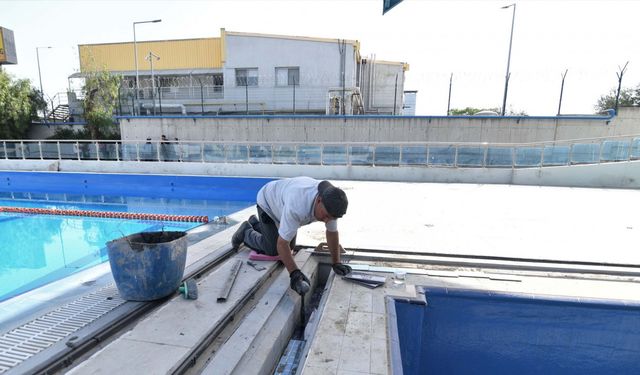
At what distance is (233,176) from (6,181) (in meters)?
9.31

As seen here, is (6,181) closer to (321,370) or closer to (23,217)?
(23,217)

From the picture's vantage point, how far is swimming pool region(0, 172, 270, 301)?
18.2ft

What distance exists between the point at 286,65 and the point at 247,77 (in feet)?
9.86

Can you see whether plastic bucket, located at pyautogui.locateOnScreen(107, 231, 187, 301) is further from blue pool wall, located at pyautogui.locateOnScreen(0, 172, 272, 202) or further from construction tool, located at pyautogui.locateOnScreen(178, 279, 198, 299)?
blue pool wall, located at pyautogui.locateOnScreen(0, 172, 272, 202)

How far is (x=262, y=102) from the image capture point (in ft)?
70.1

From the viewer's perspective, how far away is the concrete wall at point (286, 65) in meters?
21.2

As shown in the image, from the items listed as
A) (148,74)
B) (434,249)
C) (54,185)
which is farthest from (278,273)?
(148,74)

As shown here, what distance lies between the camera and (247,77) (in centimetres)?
2244

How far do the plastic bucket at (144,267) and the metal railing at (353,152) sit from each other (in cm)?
846

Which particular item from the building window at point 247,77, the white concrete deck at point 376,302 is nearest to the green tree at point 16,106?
the building window at point 247,77

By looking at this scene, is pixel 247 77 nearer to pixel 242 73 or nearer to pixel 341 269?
pixel 242 73

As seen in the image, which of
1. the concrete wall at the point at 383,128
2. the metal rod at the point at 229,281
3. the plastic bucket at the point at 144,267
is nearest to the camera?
the plastic bucket at the point at 144,267

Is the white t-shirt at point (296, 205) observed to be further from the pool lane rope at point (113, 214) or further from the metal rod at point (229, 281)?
the pool lane rope at point (113, 214)

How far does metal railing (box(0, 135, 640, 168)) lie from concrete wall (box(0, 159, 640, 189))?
7.9 inches
